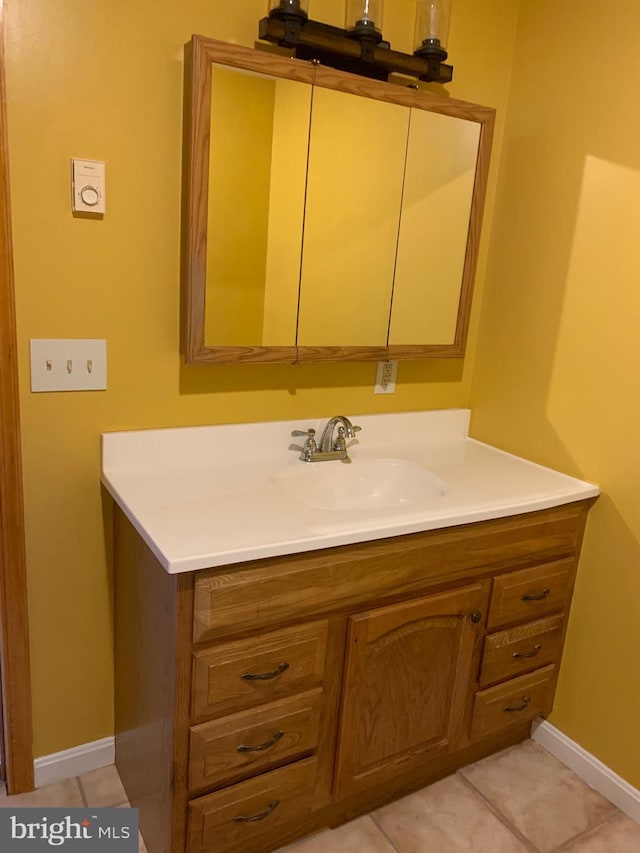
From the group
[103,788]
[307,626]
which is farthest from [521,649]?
[103,788]

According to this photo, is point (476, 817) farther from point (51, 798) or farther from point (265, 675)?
point (51, 798)

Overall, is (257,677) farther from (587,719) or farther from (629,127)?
(629,127)

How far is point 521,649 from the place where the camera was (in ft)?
5.96

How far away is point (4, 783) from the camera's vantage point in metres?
1.71

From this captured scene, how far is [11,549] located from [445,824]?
4.23ft

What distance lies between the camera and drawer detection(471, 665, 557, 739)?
5.86 feet

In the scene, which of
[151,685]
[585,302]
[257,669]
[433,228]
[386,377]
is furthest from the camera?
[386,377]

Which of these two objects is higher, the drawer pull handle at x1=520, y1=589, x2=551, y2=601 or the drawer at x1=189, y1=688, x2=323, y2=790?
the drawer pull handle at x1=520, y1=589, x2=551, y2=601

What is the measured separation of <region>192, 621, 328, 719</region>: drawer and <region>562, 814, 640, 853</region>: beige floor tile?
0.86 m

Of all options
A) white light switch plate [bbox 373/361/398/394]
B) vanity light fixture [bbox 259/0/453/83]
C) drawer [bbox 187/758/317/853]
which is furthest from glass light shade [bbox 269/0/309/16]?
drawer [bbox 187/758/317/853]

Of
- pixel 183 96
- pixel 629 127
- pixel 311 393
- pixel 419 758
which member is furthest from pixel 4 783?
pixel 629 127

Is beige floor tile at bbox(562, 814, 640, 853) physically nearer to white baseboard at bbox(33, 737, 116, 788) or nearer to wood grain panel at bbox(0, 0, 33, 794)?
white baseboard at bbox(33, 737, 116, 788)

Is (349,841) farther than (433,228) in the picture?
No

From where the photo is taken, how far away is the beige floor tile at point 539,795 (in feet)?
5.63
